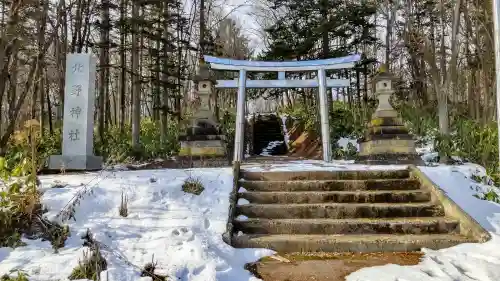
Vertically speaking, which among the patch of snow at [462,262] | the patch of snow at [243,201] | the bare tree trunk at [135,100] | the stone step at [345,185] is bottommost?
the patch of snow at [462,262]

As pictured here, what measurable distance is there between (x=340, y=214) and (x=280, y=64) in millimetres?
6168

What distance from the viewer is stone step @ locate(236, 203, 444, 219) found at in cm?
527

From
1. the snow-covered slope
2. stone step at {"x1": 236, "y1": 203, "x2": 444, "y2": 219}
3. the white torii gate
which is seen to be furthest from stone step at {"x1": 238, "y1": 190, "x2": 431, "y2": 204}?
the white torii gate

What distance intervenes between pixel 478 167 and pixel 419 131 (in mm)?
5395

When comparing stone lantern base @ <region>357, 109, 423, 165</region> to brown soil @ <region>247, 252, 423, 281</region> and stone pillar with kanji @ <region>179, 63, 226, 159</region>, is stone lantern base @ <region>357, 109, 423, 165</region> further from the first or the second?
brown soil @ <region>247, 252, 423, 281</region>

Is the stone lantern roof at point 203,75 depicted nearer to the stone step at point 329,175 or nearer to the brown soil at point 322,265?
the stone step at point 329,175

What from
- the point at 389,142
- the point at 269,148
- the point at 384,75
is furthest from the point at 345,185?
the point at 269,148

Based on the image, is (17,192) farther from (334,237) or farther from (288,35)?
(288,35)

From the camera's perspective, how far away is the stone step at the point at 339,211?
5.27 meters

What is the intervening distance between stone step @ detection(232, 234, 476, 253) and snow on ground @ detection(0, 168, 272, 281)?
0.62 ft

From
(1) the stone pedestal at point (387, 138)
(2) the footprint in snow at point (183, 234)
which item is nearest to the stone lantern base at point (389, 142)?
(1) the stone pedestal at point (387, 138)

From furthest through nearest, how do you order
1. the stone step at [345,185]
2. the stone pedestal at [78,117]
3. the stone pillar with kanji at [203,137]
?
the stone pillar with kanji at [203,137] → the stone pedestal at [78,117] → the stone step at [345,185]

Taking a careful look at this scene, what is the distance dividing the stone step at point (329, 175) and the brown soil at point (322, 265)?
6.91ft

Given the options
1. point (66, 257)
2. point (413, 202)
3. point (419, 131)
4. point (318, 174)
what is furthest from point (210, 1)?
point (66, 257)
